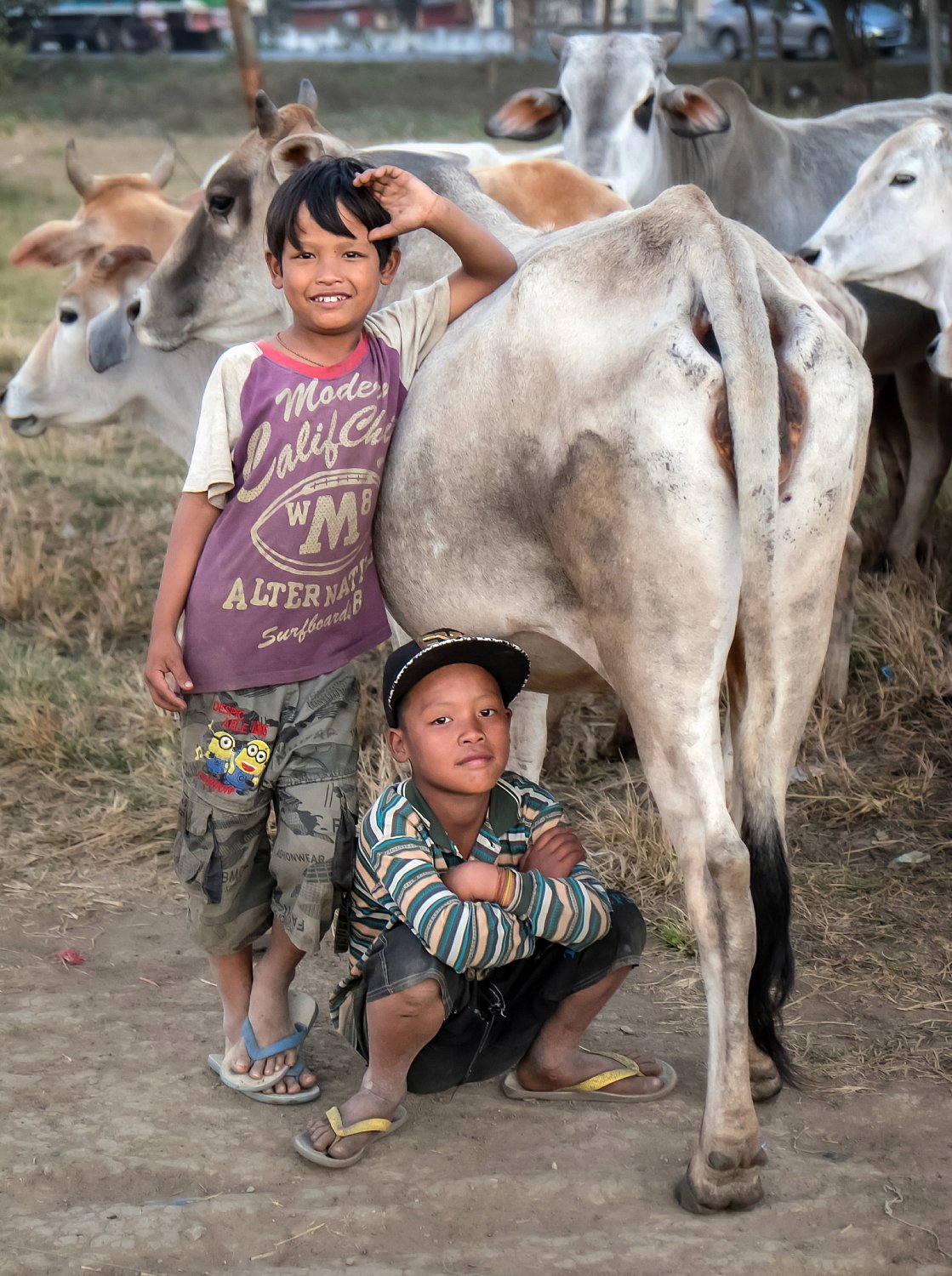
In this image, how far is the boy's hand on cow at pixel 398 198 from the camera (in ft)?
8.83

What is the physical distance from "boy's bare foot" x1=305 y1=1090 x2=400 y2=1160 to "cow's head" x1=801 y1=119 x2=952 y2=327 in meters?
3.10

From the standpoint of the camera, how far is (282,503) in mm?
2723

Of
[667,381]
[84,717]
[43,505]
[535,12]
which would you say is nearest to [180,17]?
[535,12]

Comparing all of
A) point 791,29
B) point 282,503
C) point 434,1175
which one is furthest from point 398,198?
point 791,29

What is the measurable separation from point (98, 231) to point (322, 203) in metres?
3.04

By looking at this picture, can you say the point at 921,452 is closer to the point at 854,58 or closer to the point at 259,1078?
the point at 259,1078

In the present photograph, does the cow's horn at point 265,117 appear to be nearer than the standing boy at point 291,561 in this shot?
No

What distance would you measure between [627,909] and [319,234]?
4.42 feet

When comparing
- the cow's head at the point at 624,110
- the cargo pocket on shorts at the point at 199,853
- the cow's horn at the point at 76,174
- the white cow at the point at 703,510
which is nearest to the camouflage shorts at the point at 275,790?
the cargo pocket on shorts at the point at 199,853

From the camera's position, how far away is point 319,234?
2.67 m

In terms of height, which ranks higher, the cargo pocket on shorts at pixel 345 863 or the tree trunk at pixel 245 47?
the tree trunk at pixel 245 47

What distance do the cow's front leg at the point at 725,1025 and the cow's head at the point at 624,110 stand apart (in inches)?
147

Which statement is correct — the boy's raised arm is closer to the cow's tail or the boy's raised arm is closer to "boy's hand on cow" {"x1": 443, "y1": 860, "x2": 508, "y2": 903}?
the cow's tail

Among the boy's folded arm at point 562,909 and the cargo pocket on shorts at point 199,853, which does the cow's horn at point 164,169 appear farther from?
the boy's folded arm at point 562,909
